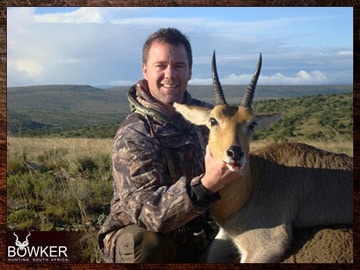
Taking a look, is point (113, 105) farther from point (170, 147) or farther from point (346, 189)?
point (346, 189)

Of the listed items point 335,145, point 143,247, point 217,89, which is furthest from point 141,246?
point 335,145

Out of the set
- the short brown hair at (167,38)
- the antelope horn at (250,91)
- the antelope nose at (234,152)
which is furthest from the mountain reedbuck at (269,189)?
the short brown hair at (167,38)

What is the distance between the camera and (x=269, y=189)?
236 inches

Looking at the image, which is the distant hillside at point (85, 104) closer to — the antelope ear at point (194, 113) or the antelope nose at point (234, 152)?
the antelope ear at point (194, 113)

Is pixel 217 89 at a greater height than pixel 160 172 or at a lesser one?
greater

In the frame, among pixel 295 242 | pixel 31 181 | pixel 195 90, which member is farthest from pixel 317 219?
pixel 31 181

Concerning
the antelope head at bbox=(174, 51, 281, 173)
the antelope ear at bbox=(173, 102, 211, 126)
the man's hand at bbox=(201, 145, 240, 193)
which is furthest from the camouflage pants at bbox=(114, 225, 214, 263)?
the antelope ear at bbox=(173, 102, 211, 126)

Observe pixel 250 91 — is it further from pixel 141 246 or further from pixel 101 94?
pixel 141 246

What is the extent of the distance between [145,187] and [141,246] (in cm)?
53

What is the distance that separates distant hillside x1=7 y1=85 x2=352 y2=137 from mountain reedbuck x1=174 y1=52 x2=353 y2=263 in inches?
11.1

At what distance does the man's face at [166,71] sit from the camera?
19.4ft

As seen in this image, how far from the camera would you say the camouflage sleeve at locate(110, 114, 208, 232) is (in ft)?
18.2

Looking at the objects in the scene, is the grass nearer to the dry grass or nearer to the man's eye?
the dry grass

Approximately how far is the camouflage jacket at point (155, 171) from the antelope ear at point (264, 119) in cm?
61
